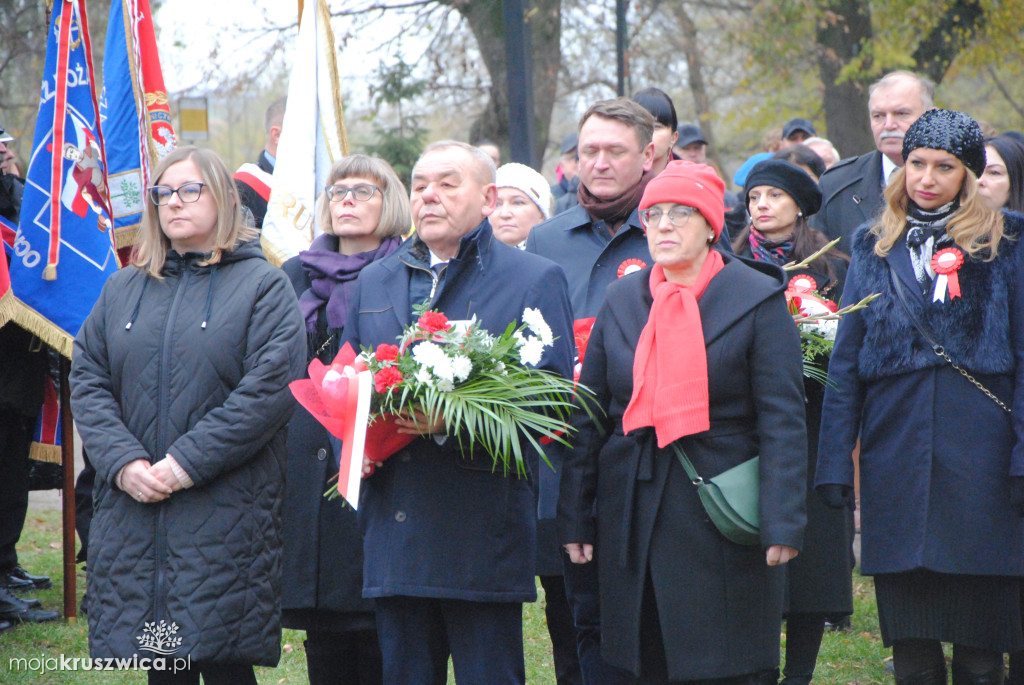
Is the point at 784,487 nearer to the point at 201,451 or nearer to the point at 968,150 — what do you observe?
the point at 968,150

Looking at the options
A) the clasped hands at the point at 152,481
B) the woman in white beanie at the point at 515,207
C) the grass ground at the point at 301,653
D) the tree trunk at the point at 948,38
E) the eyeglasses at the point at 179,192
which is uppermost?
the tree trunk at the point at 948,38

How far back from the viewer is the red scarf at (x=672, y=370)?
11.5ft

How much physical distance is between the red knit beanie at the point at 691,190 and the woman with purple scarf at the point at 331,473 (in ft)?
4.42

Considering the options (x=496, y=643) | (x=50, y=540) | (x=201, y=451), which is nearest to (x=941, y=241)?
(x=496, y=643)

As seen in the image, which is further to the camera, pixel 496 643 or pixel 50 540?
pixel 50 540

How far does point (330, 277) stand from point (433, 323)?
1160mm

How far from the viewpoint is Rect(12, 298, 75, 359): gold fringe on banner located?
18.8ft

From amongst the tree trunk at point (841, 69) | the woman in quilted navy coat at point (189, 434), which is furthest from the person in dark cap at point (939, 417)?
the tree trunk at point (841, 69)

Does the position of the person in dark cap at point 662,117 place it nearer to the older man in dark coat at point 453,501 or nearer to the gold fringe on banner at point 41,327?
the older man in dark coat at point 453,501

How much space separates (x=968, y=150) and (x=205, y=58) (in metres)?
14.7

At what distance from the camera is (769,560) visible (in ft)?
11.3

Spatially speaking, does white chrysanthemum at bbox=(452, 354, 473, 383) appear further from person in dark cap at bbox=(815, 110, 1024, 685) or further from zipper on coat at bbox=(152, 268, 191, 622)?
person in dark cap at bbox=(815, 110, 1024, 685)

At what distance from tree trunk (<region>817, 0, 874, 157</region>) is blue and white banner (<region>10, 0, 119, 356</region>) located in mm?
13306

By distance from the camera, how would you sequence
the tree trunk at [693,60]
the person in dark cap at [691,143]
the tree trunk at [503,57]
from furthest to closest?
the tree trunk at [693,60] → the tree trunk at [503,57] → the person in dark cap at [691,143]
